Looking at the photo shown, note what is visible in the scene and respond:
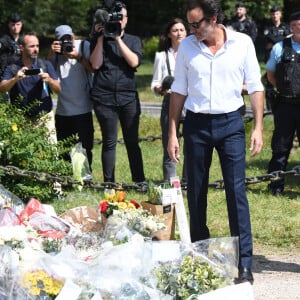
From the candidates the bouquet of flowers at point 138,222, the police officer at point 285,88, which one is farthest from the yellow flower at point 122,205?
the police officer at point 285,88

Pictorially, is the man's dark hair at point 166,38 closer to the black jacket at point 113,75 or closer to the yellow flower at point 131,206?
the black jacket at point 113,75

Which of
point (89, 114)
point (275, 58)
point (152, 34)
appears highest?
point (275, 58)

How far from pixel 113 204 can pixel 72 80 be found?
287 centimetres

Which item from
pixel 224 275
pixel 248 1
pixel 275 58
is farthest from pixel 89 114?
pixel 248 1

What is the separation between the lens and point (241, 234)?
5.71 m

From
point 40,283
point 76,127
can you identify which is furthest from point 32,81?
point 40,283

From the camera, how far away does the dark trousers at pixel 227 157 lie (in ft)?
18.4

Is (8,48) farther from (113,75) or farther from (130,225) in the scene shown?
(130,225)

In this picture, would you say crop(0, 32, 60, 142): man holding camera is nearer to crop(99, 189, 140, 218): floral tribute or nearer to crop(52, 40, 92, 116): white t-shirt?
crop(52, 40, 92, 116): white t-shirt

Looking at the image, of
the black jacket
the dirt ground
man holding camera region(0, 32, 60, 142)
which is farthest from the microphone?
the dirt ground

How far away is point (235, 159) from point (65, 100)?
12.4 feet

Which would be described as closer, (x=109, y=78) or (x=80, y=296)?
(x=80, y=296)

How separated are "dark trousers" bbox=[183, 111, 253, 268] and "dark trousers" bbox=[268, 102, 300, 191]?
9.52 ft

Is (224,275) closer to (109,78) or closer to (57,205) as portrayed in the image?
(57,205)
